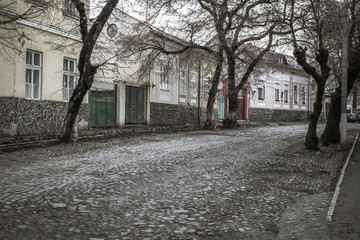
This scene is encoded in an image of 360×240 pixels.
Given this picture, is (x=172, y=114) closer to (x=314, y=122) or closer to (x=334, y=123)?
Result: (x=334, y=123)

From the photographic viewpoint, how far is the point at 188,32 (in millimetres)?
18828

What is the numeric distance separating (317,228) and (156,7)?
1489cm

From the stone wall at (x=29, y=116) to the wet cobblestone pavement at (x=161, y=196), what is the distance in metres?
4.86

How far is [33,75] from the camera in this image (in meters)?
15.6

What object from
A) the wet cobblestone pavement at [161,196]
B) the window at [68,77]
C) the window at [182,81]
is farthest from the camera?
the window at [182,81]

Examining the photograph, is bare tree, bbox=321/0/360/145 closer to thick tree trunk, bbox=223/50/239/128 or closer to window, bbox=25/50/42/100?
thick tree trunk, bbox=223/50/239/128

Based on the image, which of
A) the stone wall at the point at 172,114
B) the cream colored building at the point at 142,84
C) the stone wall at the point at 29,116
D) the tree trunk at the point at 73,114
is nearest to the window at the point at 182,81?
the cream colored building at the point at 142,84

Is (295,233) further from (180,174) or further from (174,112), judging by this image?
(174,112)

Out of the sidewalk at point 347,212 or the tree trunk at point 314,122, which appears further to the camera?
the tree trunk at point 314,122

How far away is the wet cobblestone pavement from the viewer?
405 centimetres

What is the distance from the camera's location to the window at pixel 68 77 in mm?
17219

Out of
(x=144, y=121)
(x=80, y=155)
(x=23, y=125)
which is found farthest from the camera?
(x=144, y=121)

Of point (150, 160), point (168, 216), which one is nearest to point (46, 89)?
point (150, 160)

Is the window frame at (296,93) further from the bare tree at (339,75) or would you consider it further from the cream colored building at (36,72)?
the cream colored building at (36,72)
